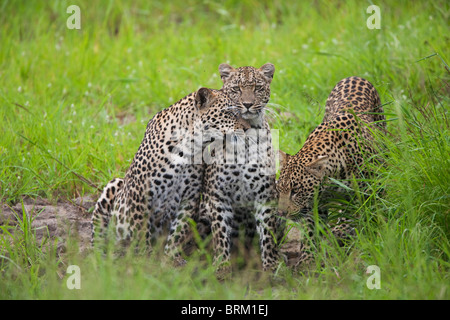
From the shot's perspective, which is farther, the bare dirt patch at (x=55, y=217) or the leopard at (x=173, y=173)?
the bare dirt patch at (x=55, y=217)

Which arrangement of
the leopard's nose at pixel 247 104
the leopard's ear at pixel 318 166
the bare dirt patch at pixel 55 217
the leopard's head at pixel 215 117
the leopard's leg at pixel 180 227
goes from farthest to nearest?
the bare dirt patch at pixel 55 217 < the leopard's leg at pixel 180 227 < the leopard's head at pixel 215 117 < the leopard's nose at pixel 247 104 < the leopard's ear at pixel 318 166

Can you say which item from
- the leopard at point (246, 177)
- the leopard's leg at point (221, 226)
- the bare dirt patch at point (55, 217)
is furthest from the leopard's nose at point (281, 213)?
the bare dirt patch at point (55, 217)

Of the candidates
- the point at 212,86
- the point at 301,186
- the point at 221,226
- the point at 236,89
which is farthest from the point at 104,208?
the point at 212,86

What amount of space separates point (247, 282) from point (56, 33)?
7334 mm

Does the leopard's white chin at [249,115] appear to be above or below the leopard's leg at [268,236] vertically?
above

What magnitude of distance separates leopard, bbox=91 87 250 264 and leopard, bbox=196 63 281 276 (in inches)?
5.5

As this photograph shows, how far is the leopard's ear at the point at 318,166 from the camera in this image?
5.73 meters

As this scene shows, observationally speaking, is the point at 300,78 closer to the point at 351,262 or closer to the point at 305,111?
the point at 305,111

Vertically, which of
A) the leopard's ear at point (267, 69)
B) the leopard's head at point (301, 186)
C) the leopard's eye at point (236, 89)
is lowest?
the leopard's head at point (301, 186)

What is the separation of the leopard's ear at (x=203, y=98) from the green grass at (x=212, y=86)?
1054 millimetres

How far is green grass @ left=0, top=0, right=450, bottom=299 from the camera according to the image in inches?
201

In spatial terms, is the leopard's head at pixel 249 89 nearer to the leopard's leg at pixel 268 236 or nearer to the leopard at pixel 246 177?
the leopard at pixel 246 177

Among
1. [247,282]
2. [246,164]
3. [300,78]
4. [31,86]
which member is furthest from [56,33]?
[247,282]

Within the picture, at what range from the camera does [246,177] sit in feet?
19.9
